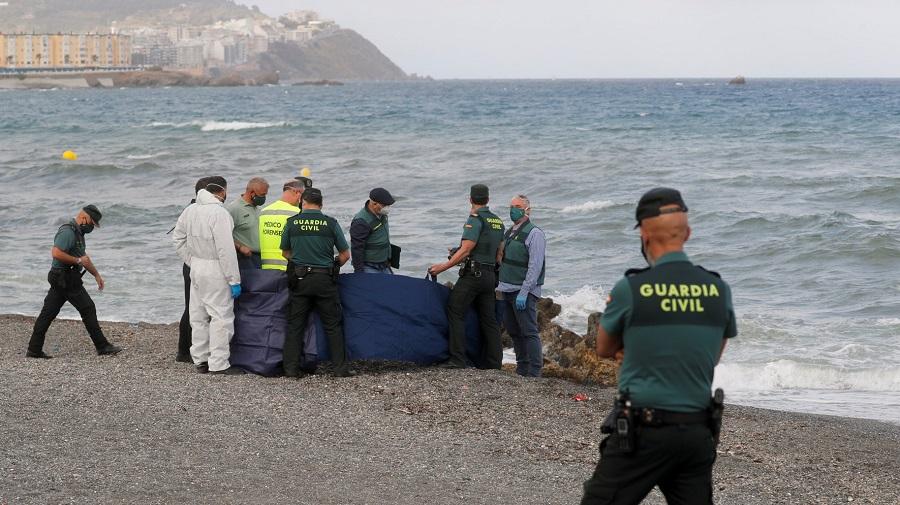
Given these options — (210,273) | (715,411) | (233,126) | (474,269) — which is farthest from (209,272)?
(233,126)

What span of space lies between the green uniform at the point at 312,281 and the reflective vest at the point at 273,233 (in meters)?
0.35

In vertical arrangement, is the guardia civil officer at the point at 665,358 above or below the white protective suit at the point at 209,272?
above

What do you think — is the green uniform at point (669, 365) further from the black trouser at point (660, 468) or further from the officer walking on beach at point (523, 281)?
the officer walking on beach at point (523, 281)

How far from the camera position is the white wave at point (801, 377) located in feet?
41.0

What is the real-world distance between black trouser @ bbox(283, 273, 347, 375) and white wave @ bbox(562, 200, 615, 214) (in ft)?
55.7

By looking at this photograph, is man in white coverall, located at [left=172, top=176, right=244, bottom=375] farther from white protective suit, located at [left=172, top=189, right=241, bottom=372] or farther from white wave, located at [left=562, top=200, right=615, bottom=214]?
white wave, located at [left=562, top=200, right=615, bottom=214]

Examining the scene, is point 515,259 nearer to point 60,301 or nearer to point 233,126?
point 60,301

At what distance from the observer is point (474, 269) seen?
408 inches

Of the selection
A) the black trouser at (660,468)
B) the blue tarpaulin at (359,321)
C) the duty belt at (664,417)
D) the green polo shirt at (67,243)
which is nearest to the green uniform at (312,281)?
the blue tarpaulin at (359,321)

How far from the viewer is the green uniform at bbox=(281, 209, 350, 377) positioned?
31.9 ft

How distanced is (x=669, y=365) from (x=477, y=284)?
605cm

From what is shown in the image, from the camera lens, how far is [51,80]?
547ft

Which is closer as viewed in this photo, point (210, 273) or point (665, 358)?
point (665, 358)

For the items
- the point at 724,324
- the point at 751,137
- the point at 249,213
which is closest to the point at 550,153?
the point at 751,137
